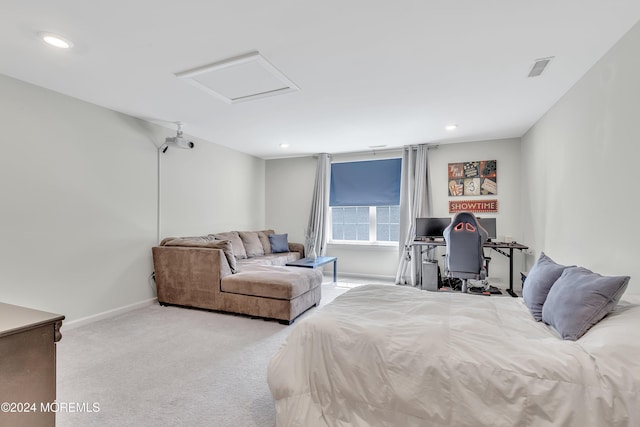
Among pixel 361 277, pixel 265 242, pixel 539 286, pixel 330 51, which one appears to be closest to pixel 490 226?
pixel 361 277

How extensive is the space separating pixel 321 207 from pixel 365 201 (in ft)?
3.03

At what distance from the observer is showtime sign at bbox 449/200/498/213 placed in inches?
192

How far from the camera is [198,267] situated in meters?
3.70

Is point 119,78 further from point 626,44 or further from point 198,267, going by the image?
point 626,44

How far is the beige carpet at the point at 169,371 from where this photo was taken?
5.77ft

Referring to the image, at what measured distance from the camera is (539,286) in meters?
1.97

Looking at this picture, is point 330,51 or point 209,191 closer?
point 330,51

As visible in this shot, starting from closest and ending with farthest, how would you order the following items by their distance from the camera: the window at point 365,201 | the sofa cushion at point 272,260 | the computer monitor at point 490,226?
the sofa cushion at point 272,260, the computer monitor at point 490,226, the window at point 365,201

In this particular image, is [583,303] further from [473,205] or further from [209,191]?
[209,191]

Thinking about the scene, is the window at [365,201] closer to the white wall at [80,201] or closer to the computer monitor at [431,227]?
the computer monitor at [431,227]

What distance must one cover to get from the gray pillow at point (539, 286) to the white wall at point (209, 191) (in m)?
4.39

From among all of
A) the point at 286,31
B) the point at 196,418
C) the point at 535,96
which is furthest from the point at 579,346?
the point at 535,96

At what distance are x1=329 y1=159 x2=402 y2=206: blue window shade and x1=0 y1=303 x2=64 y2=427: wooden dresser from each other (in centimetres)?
508

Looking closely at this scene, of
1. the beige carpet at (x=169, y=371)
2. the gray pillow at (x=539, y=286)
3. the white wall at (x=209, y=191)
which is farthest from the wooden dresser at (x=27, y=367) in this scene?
the white wall at (x=209, y=191)
